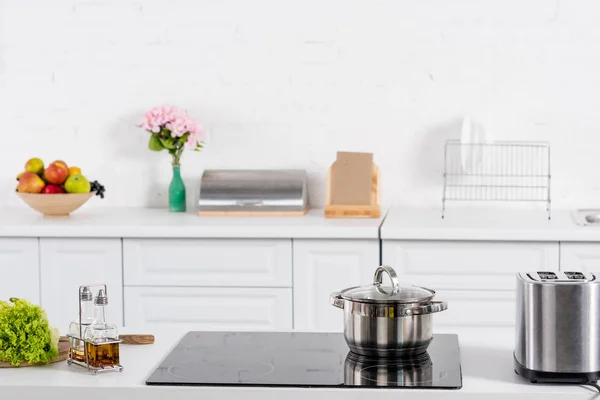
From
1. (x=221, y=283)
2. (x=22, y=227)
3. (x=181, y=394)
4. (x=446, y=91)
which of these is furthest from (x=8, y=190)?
(x=181, y=394)

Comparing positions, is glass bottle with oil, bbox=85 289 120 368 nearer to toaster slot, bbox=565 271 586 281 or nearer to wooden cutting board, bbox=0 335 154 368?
wooden cutting board, bbox=0 335 154 368

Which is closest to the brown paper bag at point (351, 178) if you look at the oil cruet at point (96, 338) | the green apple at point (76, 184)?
the green apple at point (76, 184)

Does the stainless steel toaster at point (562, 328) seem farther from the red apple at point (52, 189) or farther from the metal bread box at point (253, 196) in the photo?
the red apple at point (52, 189)

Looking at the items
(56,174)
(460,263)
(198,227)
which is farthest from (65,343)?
(56,174)

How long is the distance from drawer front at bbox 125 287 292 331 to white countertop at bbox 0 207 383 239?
23 centimetres

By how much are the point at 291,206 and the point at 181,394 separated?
2280mm

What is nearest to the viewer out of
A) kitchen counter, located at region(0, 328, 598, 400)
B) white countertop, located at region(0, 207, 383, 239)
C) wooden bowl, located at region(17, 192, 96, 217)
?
kitchen counter, located at region(0, 328, 598, 400)

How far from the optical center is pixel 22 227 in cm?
375

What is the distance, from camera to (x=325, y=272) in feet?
12.0

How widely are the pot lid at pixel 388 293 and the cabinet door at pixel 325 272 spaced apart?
1.65 meters

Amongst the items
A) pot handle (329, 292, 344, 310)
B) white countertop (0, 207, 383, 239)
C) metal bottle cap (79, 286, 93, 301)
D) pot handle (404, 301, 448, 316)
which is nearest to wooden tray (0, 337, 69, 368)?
metal bottle cap (79, 286, 93, 301)

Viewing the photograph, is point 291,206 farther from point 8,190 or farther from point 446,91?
point 8,190

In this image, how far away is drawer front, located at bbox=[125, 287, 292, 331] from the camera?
3.71 metres

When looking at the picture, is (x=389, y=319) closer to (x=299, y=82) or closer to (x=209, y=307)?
(x=209, y=307)
